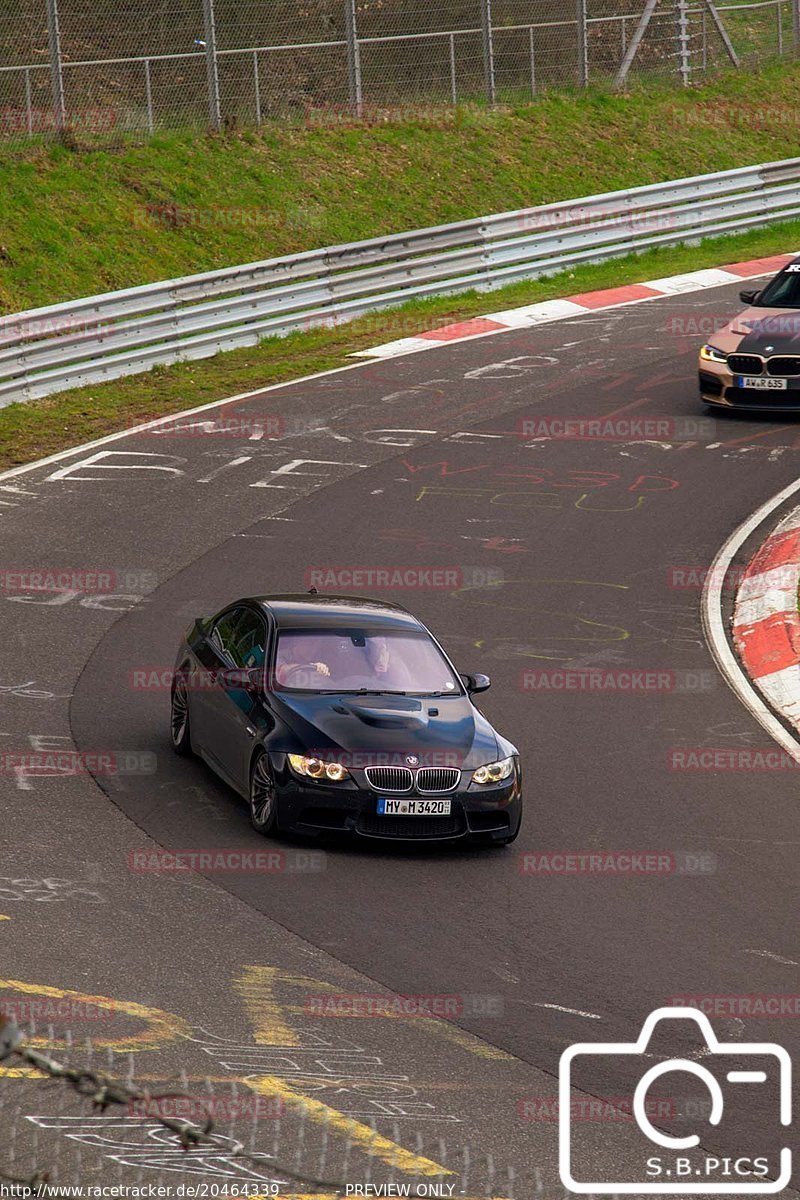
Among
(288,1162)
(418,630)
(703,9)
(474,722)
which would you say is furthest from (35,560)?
(703,9)

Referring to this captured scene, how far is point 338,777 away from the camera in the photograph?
35.6 ft

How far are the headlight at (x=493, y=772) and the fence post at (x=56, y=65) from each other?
20616 millimetres

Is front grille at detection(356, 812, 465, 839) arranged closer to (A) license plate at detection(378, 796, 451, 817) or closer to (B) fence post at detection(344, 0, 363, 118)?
(A) license plate at detection(378, 796, 451, 817)

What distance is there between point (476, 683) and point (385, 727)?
→ 1030mm

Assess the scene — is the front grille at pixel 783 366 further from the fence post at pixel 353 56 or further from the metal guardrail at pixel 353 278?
the fence post at pixel 353 56

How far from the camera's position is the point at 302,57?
33.3m

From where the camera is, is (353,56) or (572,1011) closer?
(572,1011)

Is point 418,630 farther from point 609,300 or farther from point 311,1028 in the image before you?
point 609,300

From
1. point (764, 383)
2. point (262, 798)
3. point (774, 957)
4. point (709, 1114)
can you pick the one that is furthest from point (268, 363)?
point (709, 1114)

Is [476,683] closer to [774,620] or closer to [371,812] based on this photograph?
[371,812]

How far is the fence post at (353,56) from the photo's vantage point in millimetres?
32281

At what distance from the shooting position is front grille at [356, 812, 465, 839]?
10852mm

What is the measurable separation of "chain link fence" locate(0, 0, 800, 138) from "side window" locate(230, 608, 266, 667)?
1853 cm

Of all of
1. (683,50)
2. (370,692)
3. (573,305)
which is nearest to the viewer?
(370,692)
